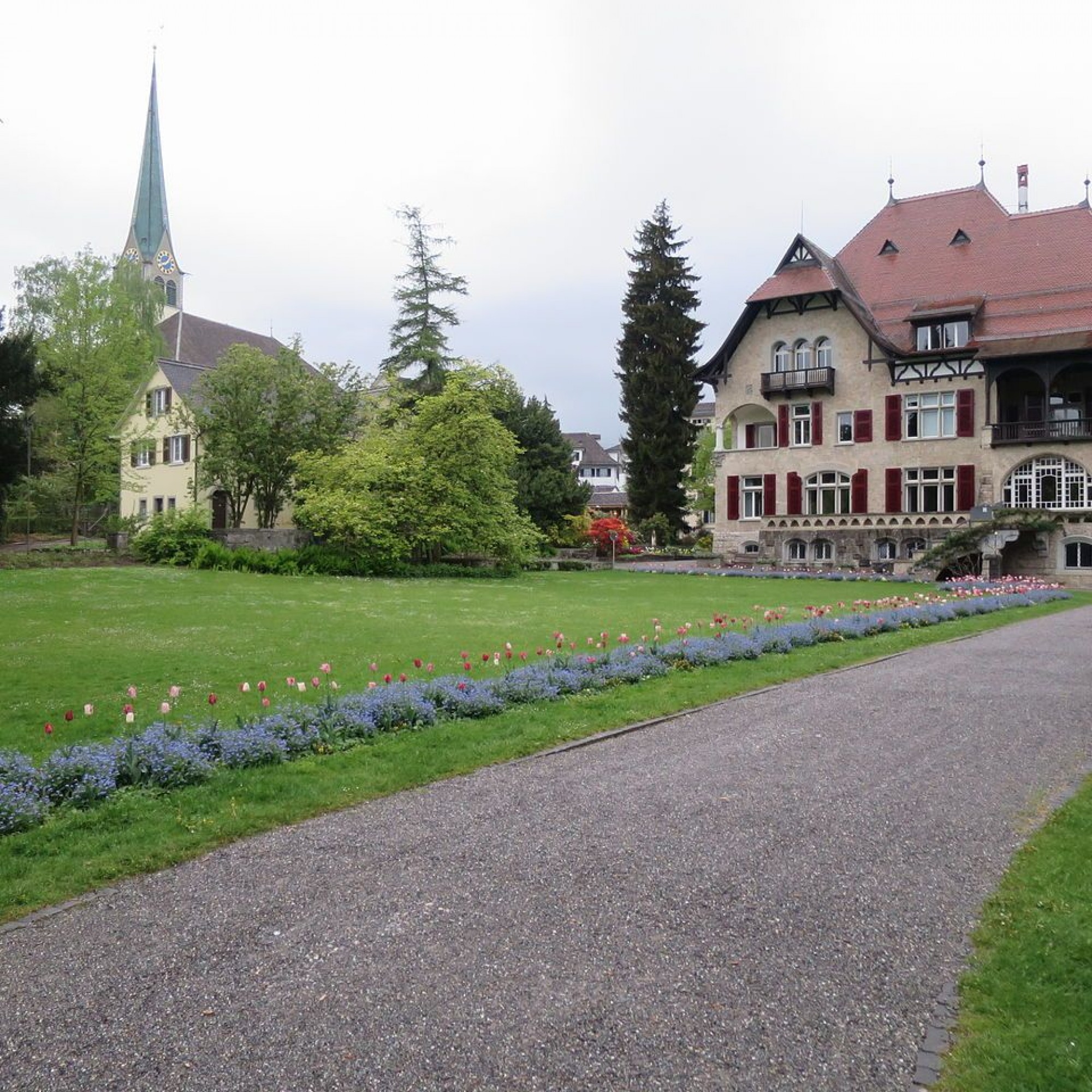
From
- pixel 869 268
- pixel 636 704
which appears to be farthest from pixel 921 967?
pixel 869 268

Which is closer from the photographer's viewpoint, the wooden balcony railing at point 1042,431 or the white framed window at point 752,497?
the wooden balcony railing at point 1042,431

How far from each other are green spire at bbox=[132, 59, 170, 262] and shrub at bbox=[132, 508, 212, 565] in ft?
206

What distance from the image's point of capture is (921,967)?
4141 millimetres

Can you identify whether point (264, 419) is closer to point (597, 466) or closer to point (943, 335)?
point (943, 335)

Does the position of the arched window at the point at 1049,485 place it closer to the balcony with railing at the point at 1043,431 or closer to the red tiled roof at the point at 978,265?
the balcony with railing at the point at 1043,431

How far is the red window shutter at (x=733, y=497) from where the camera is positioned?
45378 millimetres

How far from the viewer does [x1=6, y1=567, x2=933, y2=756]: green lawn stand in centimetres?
970

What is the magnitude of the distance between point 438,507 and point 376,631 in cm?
1791

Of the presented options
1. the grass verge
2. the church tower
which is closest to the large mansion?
the grass verge

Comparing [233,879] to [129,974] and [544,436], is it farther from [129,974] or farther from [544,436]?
[544,436]

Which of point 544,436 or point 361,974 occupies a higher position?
point 544,436

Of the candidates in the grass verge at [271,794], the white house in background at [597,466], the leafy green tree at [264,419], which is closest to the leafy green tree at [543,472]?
the leafy green tree at [264,419]

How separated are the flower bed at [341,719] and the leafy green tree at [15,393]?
72.0 ft

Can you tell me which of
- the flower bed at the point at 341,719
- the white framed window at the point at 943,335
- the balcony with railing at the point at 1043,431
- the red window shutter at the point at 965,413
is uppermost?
the white framed window at the point at 943,335
